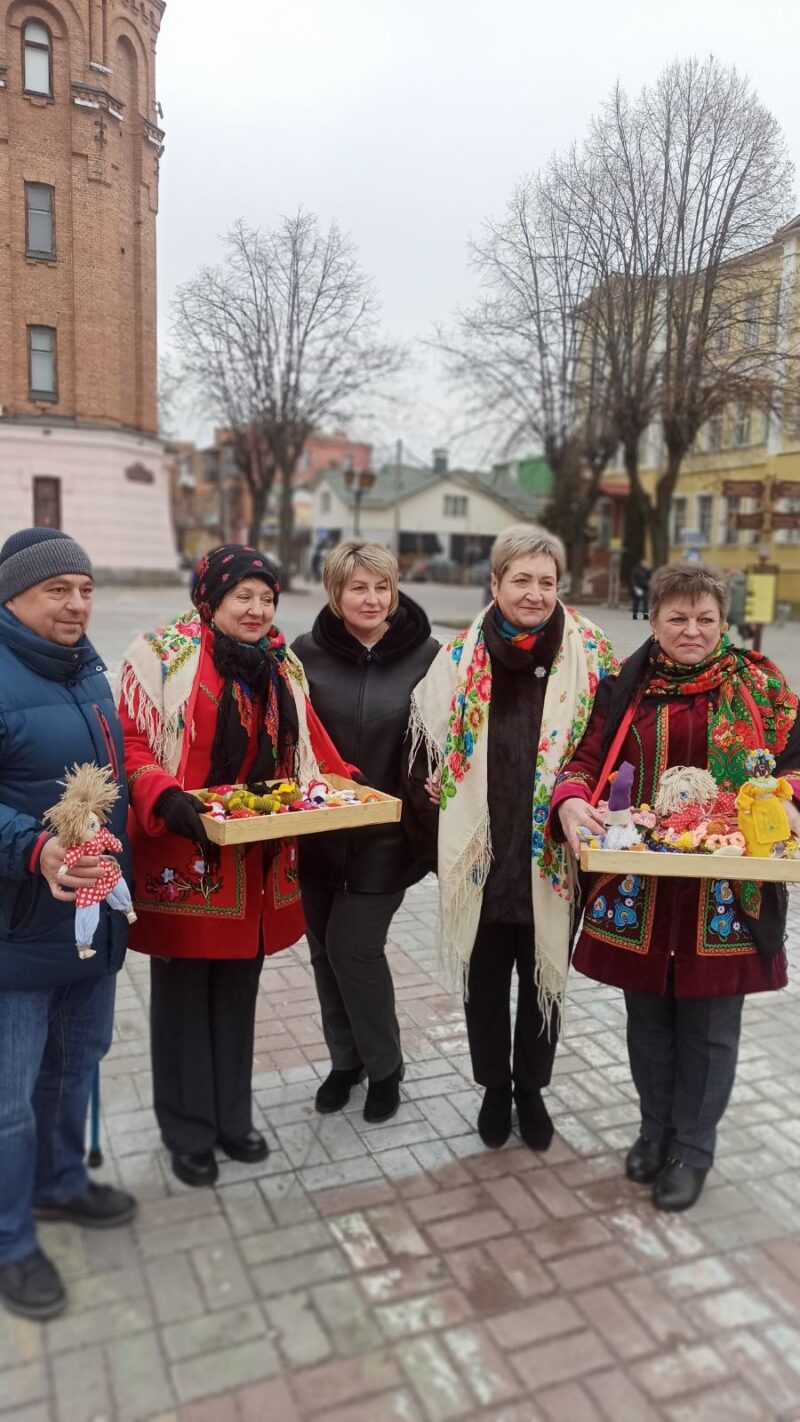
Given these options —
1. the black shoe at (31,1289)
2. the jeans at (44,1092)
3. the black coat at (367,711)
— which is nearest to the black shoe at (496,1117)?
the black coat at (367,711)

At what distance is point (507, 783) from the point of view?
9.17 ft

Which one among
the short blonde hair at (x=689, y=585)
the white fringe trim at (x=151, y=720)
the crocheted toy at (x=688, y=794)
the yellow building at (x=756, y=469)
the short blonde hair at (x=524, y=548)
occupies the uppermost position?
the yellow building at (x=756, y=469)

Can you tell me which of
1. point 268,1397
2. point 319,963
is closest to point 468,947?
point 319,963

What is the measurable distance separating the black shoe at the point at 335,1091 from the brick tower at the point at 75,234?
8.85 feet

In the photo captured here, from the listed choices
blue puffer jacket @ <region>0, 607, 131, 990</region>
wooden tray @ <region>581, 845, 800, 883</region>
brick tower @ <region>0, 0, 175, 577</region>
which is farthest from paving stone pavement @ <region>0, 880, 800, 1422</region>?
brick tower @ <region>0, 0, 175, 577</region>

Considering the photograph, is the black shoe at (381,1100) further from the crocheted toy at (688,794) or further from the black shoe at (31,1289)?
the crocheted toy at (688,794)

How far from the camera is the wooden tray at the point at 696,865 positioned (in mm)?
2355

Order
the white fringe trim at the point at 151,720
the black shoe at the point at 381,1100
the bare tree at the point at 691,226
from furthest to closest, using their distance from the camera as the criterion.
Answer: the bare tree at the point at 691,226 < the black shoe at the point at 381,1100 < the white fringe trim at the point at 151,720

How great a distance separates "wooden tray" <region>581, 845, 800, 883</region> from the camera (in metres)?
2.36

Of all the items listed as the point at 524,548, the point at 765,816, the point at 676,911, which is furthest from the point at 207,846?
the point at 765,816

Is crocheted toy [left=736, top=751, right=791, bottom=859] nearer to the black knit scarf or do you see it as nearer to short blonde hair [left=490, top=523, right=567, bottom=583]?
short blonde hair [left=490, top=523, right=567, bottom=583]

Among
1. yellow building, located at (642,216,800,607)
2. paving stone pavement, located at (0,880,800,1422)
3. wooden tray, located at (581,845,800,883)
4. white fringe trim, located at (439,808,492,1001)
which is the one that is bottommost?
paving stone pavement, located at (0,880,800,1422)

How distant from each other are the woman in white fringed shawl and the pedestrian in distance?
0.82m

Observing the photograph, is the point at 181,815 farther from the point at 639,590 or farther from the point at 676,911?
the point at 639,590
